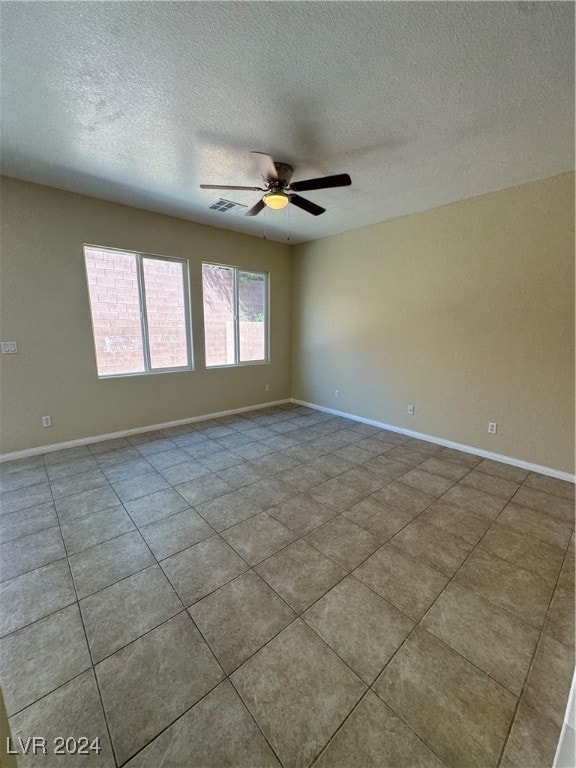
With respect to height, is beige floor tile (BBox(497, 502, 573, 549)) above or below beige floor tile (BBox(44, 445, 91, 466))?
below

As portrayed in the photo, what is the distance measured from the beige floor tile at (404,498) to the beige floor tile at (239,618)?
4.21 ft

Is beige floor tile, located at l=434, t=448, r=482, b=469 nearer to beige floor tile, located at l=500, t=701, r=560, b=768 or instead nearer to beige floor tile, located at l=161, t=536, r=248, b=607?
beige floor tile, located at l=500, t=701, r=560, b=768

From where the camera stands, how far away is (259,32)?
145 cm

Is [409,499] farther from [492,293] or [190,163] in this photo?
[190,163]

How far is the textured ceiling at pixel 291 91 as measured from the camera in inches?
55.0

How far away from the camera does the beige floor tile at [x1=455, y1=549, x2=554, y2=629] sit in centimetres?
160

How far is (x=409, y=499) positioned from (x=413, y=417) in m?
1.63

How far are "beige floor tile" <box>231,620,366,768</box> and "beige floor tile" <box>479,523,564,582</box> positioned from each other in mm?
1337

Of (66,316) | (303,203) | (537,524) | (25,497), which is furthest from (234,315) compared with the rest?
(537,524)

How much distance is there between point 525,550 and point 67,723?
255 cm

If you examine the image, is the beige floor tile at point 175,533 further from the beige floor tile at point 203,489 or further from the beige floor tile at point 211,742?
the beige floor tile at point 211,742

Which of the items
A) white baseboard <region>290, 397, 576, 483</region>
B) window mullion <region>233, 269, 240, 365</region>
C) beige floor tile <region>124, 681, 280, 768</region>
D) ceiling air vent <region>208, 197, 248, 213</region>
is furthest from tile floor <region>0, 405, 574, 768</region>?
ceiling air vent <region>208, 197, 248, 213</region>

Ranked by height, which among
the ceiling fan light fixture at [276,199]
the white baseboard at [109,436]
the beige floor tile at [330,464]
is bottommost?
the beige floor tile at [330,464]

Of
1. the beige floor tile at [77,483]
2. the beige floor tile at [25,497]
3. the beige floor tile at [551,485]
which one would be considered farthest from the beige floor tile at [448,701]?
the beige floor tile at [25,497]
